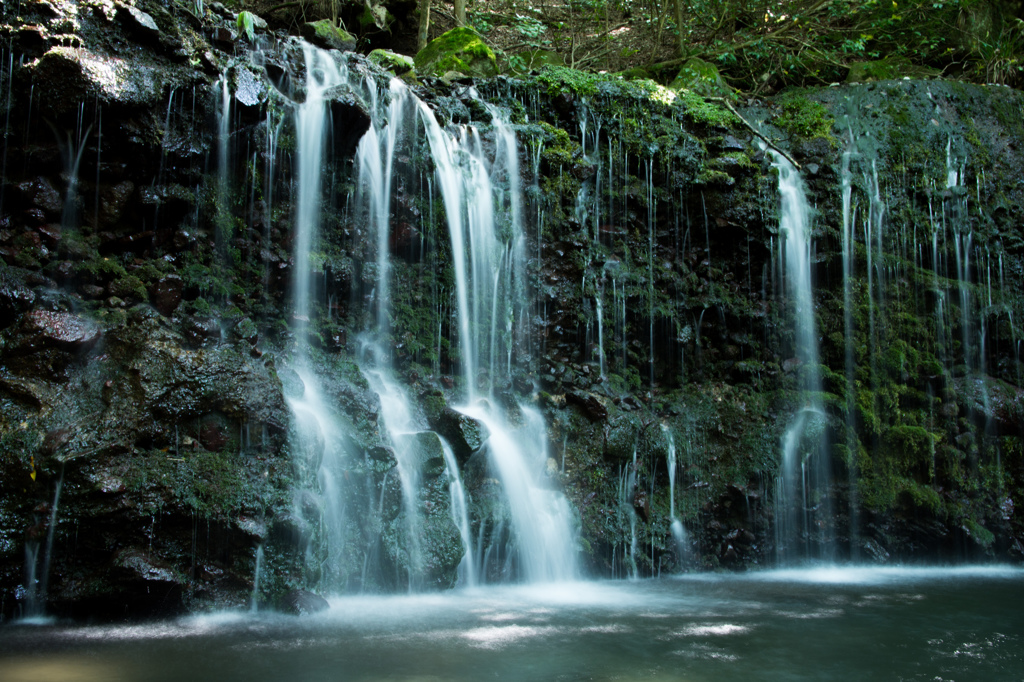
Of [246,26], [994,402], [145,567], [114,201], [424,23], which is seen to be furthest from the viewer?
[424,23]

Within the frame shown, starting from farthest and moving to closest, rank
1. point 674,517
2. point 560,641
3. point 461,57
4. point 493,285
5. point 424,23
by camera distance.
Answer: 1. point 424,23
2. point 461,57
3. point 493,285
4. point 674,517
5. point 560,641

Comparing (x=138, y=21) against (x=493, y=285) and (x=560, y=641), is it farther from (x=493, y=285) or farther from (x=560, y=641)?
(x=560, y=641)

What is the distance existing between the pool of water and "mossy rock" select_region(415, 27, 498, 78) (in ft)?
25.0

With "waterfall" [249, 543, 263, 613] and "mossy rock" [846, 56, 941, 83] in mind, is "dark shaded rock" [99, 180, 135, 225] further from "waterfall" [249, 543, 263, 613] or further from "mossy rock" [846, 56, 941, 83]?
"mossy rock" [846, 56, 941, 83]

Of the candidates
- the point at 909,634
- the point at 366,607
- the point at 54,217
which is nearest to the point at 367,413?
the point at 366,607

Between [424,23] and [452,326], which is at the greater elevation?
[424,23]

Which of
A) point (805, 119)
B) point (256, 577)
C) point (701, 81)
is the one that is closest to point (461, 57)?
point (701, 81)

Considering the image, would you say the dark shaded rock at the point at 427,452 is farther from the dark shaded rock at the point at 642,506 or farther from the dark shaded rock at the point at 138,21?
the dark shaded rock at the point at 138,21

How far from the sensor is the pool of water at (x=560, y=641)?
13.5ft

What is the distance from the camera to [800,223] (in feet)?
32.1

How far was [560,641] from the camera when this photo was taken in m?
4.81

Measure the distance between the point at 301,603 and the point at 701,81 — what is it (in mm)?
9953

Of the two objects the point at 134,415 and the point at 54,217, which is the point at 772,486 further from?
the point at 54,217

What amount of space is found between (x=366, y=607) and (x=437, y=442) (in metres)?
1.69
